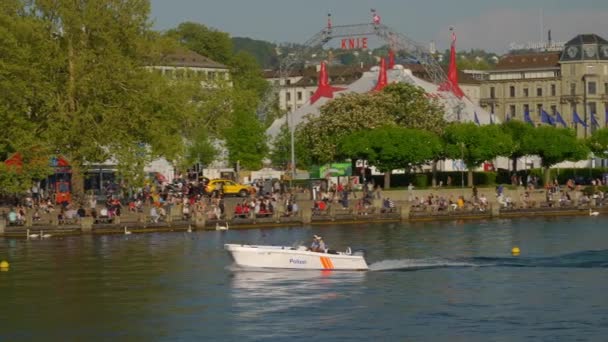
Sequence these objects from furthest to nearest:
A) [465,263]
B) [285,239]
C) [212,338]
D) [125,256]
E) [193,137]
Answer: [193,137] < [285,239] < [125,256] < [465,263] < [212,338]

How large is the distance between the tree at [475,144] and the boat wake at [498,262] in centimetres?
4723

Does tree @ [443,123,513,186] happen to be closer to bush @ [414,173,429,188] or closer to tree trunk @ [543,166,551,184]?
bush @ [414,173,429,188]

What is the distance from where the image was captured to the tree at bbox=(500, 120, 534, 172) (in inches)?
4987

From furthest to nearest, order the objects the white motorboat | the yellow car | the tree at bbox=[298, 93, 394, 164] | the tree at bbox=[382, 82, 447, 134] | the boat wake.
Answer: the tree at bbox=[382, 82, 447, 134]
the tree at bbox=[298, 93, 394, 164]
the yellow car
the boat wake
the white motorboat

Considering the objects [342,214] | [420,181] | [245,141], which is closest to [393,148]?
[420,181]

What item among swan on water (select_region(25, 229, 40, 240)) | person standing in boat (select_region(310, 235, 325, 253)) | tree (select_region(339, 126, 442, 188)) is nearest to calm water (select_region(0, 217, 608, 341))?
person standing in boat (select_region(310, 235, 325, 253))

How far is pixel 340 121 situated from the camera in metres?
133

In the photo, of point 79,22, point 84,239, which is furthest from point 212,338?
point 79,22

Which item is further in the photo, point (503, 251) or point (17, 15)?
point (17, 15)

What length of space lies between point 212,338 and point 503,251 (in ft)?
100

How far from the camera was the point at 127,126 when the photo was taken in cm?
10019

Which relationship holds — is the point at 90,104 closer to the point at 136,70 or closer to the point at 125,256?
the point at 136,70

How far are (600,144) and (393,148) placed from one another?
22.6 m

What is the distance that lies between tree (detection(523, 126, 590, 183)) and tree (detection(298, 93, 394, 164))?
13136 mm
